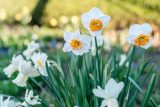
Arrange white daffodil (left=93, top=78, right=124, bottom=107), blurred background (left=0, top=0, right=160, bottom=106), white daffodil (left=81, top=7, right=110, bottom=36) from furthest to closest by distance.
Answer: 1. blurred background (left=0, top=0, right=160, bottom=106)
2. white daffodil (left=81, top=7, right=110, bottom=36)
3. white daffodil (left=93, top=78, right=124, bottom=107)

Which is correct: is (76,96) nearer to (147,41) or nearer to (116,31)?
(147,41)

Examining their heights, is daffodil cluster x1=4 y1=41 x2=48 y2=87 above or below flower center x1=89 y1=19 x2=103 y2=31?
below

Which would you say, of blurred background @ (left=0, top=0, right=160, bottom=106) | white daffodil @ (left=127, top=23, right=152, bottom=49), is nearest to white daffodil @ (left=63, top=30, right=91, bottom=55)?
white daffodil @ (left=127, top=23, right=152, bottom=49)

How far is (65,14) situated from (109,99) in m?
9.15

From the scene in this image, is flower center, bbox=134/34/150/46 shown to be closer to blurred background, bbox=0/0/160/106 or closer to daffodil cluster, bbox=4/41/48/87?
daffodil cluster, bbox=4/41/48/87

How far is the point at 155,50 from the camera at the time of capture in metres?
8.43

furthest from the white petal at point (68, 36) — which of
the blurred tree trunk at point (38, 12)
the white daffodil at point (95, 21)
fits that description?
the blurred tree trunk at point (38, 12)

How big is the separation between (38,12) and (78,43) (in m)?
9.09

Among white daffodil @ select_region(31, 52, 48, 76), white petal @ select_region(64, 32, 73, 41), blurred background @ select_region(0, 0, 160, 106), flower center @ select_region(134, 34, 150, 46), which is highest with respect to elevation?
white petal @ select_region(64, 32, 73, 41)

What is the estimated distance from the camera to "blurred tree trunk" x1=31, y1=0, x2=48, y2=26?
38.5 feet

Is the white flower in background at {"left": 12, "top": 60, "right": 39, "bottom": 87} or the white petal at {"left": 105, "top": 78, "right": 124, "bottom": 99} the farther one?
the white flower in background at {"left": 12, "top": 60, "right": 39, "bottom": 87}

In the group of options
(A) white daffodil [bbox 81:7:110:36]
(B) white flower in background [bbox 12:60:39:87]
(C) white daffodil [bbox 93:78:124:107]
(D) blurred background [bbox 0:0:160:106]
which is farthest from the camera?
A: (D) blurred background [bbox 0:0:160:106]

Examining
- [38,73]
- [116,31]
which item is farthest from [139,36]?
[116,31]

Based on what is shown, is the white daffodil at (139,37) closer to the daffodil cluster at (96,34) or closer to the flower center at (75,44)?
the daffodil cluster at (96,34)
